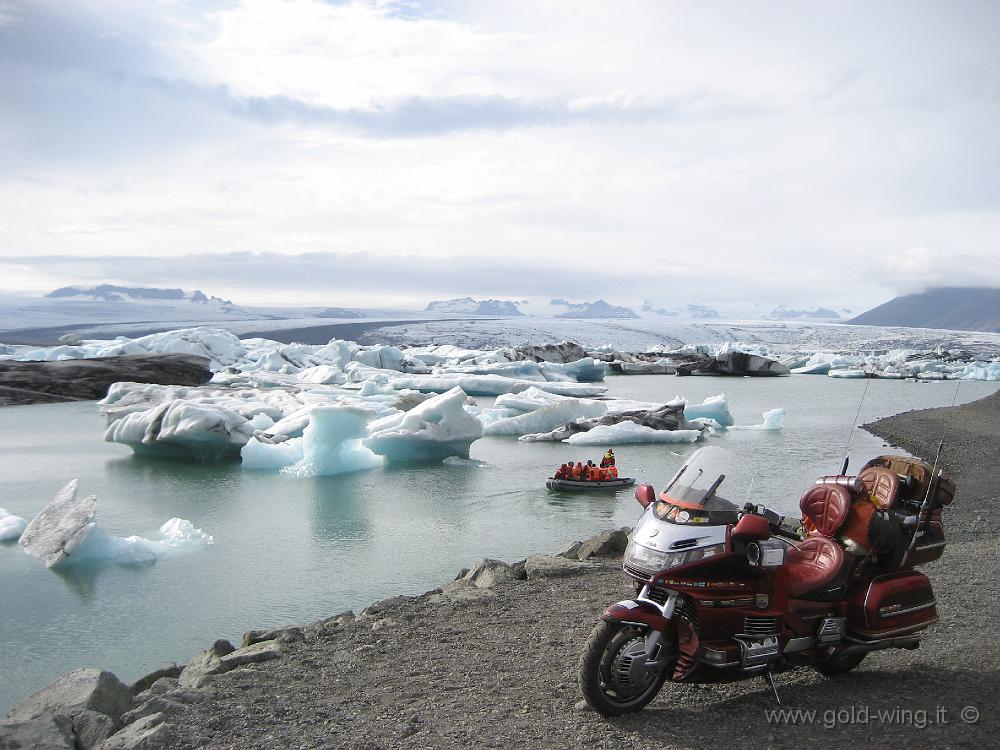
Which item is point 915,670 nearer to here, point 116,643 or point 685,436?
point 116,643

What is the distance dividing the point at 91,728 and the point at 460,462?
1313 centimetres

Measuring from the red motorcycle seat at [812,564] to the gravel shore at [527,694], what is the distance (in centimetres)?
51

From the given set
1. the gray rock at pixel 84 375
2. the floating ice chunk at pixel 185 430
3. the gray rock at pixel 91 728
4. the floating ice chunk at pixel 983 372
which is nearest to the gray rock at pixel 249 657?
the gray rock at pixel 91 728

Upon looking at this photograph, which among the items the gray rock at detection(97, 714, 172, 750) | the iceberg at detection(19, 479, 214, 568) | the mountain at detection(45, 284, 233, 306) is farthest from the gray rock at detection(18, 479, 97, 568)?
the mountain at detection(45, 284, 233, 306)

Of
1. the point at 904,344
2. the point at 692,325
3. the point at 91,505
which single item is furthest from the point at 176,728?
the point at 692,325

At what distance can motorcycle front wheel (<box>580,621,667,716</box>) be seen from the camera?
10.6ft

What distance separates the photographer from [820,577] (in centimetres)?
355

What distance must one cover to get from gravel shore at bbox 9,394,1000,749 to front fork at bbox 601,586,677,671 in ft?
0.90

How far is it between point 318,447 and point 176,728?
464 inches

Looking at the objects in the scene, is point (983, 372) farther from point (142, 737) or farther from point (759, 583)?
point (142, 737)

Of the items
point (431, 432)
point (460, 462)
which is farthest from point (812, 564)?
point (460, 462)

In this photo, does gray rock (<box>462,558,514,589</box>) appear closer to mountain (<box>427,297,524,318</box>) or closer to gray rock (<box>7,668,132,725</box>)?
gray rock (<box>7,668,132,725</box>)

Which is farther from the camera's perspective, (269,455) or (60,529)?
(269,455)

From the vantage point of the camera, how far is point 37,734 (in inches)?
131
